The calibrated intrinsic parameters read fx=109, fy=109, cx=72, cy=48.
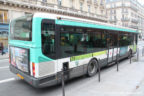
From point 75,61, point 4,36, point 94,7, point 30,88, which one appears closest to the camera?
point 30,88

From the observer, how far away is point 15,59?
15.4 feet

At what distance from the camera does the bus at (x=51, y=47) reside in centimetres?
365

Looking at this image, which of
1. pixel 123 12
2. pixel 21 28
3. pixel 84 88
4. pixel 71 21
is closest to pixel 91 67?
pixel 84 88

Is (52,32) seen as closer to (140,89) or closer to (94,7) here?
(140,89)

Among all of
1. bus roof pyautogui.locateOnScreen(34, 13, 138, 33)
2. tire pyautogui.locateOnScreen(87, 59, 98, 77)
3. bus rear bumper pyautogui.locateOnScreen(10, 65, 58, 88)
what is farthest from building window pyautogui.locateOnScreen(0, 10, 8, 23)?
tire pyautogui.locateOnScreen(87, 59, 98, 77)

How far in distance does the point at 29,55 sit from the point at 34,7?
61.3ft

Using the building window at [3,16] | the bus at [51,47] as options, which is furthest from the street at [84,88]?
the building window at [3,16]

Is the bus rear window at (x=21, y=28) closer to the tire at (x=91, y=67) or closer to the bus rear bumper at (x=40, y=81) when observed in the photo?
the bus rear bumper at (x=40, y=81)

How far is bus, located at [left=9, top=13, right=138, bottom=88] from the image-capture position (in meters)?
3.65

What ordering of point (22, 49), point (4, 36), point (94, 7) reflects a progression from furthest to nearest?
1. point (94, 7)
2. point (4, 36)
3. point (22, 49)

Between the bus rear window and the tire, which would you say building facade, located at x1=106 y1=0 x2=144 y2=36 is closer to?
the tire

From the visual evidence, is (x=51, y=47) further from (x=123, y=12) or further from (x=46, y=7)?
(x=123, y=12)

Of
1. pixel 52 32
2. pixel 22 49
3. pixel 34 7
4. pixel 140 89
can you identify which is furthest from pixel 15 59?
pixel 34 7

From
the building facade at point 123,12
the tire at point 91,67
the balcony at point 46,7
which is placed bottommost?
the tire at point 91,67
